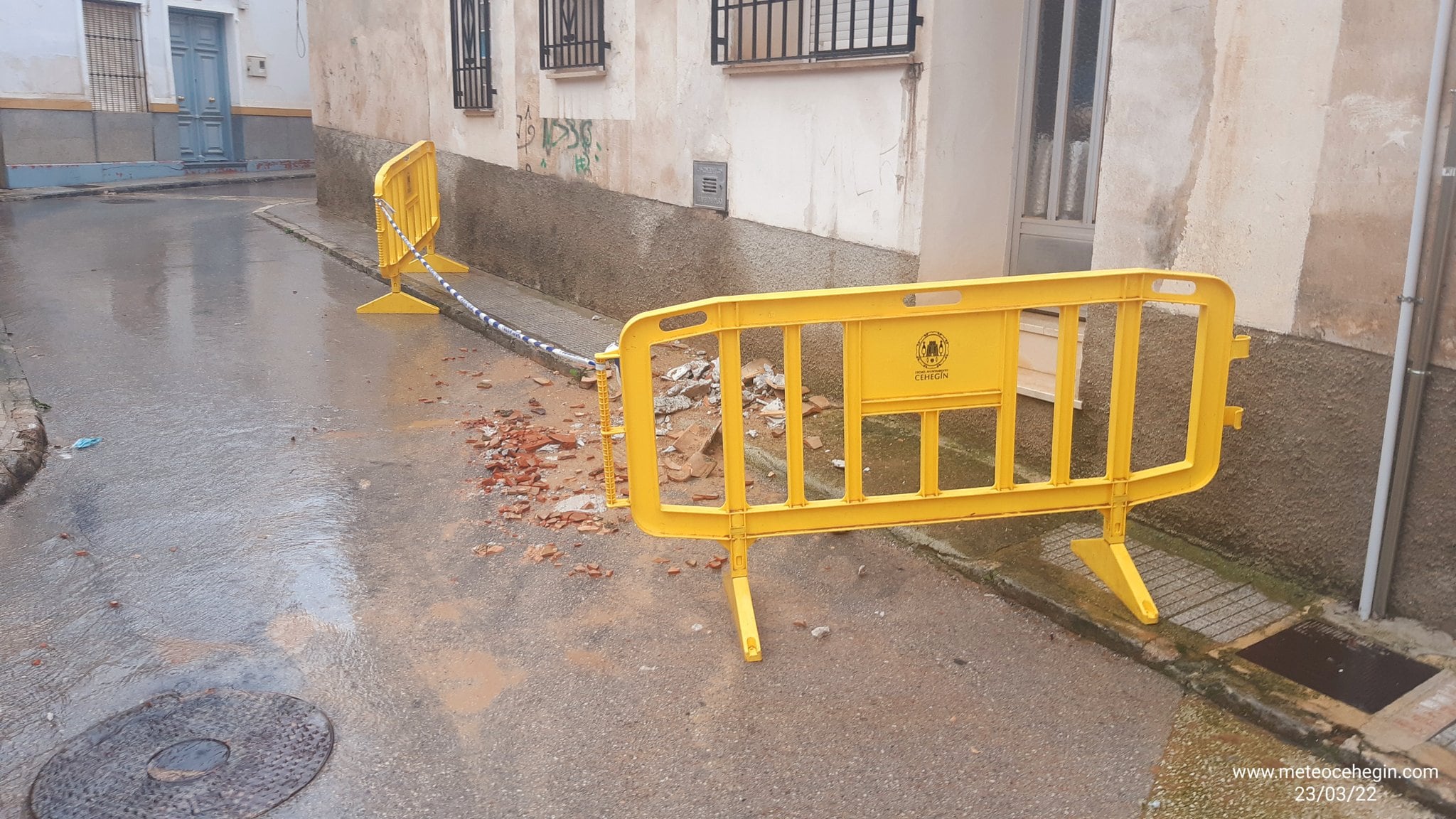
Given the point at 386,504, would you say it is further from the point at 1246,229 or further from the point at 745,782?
A: the point at 1246,229

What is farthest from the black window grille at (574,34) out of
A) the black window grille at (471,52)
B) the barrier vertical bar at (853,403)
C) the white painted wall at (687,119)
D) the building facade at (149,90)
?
the building facade at (149,90)

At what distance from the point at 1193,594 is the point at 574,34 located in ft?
25.2

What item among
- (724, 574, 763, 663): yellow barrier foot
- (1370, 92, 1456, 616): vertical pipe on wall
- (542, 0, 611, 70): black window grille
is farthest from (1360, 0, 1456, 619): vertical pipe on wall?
(542, 0, 611, 70): black window grille

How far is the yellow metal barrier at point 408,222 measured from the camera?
10.4 metres

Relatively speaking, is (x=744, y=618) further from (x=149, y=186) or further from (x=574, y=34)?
(x=149, y=186)

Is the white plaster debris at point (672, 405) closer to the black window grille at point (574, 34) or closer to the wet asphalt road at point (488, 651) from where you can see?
the wet asphalt road at point (488, 651)

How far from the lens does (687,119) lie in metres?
8.48

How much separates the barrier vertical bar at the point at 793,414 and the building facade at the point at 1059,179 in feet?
6.00

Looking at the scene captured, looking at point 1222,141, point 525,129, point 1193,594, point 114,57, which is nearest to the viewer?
point 1193,594

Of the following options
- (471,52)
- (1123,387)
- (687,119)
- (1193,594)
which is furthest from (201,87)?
(1193,594)

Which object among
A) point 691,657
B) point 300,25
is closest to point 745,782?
point 691,657

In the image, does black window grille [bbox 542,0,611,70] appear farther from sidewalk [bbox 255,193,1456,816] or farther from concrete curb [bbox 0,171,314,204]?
concrete curb [bbox 0,171,314,204]

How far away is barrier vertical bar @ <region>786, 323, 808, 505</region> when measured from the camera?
4.09 metres

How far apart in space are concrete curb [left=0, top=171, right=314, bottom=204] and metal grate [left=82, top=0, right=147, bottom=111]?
1.66 m
